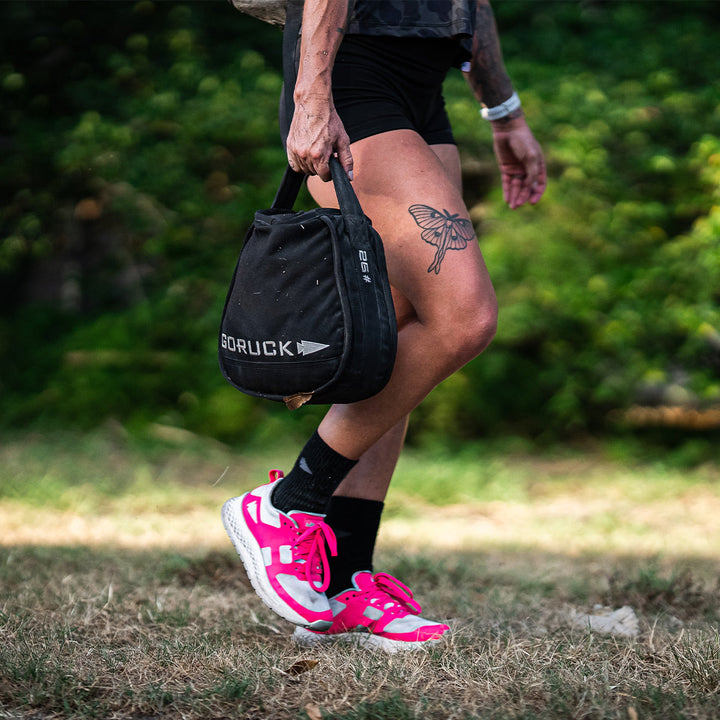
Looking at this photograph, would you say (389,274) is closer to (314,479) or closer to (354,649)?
(314,479)

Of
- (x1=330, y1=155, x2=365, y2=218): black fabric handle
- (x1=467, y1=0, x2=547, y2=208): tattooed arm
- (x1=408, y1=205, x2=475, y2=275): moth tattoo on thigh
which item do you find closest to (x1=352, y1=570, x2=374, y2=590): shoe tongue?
(x1=408, y1=205, x2=475, y2=275): moth tattoo on thigh

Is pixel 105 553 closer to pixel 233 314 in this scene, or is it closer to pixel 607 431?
pixel 233 314

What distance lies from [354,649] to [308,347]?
66 centimetres

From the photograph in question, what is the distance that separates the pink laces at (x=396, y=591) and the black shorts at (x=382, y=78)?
3.38ft

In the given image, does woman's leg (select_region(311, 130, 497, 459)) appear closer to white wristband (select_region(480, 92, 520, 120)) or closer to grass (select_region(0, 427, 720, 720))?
grass (select_region(0, 427, 720, 720))

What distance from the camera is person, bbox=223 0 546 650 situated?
1783 millimetres

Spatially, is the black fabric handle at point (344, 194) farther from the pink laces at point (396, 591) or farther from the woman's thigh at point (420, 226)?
the pink laces at point (396, 591)

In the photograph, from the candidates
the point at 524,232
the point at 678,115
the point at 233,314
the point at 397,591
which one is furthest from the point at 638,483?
the point at 233,314

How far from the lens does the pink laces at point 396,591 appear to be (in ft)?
Answer: 6.66

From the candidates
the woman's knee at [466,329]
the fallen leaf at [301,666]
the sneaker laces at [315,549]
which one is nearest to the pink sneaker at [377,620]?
the sneaker laces at [315,549]

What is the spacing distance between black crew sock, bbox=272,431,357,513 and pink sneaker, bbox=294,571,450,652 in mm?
240

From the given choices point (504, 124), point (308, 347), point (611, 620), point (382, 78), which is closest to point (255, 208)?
point (504, 124)

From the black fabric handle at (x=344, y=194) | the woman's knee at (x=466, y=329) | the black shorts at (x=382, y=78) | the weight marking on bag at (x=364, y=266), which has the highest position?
the black shorts at (x=382, y=78)

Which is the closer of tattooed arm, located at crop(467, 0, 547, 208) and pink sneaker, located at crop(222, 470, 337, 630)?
pink sneaker, located at crop(222, 470, 337, 630)
